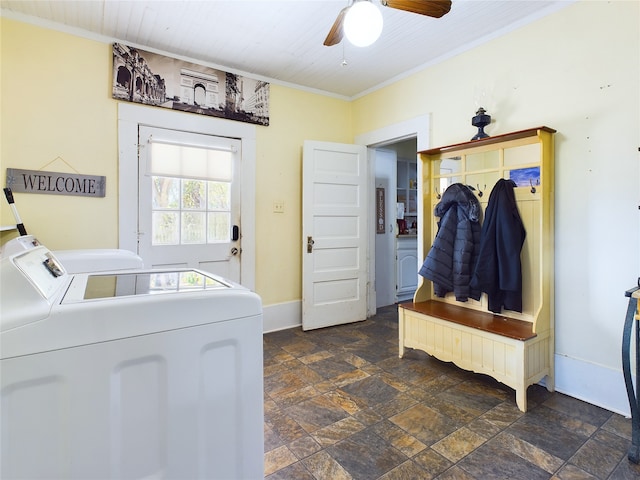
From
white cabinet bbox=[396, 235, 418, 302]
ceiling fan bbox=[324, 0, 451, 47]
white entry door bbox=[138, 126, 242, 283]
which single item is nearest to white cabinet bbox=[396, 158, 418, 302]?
white cabinet bbox=[396, 235, 418, 302]

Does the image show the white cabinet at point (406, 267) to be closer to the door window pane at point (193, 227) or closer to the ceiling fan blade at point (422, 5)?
the door window pane at point (193, 227)

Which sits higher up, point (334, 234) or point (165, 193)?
point (165, 193)

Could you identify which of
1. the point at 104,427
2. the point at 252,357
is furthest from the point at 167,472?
the point at 252,357

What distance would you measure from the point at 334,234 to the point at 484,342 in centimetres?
183

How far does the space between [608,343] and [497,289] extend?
0.66 meters

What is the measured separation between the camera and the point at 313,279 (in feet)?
11.6

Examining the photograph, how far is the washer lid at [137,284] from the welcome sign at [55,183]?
1.85 metres

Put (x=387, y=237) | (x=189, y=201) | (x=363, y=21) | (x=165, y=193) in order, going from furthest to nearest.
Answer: (x=387, y=237)
(x=189, y=201)
(x=165, y=193)
(x=363, y=21)

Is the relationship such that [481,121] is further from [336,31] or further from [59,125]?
[59,125]

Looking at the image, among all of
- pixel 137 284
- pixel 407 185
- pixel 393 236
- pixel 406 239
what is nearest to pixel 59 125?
pixel 137 284

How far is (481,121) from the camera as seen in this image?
2.54m

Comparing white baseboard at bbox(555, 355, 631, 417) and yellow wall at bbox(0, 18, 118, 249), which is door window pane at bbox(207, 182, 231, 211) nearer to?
yellow wall at bbox(0, 18, 118, 249)

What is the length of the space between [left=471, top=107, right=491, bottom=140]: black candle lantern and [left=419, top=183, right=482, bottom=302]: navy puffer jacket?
1.28ft

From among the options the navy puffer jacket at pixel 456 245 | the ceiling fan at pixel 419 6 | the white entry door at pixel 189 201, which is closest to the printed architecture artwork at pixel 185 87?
the white entry door at pixel 189 201
